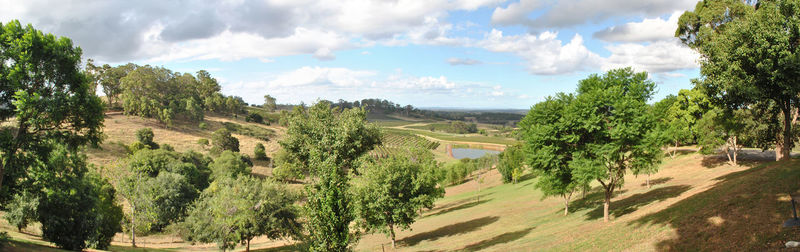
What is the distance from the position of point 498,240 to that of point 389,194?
8363 millimetres

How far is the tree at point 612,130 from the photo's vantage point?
22000 mm

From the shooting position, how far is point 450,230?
35.2 m

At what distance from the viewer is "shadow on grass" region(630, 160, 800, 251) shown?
13.1 meters

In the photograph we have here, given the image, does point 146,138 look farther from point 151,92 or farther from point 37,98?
point 37,98

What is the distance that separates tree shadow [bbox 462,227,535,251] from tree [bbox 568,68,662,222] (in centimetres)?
569

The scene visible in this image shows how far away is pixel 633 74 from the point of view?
2545cm

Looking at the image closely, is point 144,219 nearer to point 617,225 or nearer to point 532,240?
point 532,240

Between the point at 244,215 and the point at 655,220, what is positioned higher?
the point at 655,220

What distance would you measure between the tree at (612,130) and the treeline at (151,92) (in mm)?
94973

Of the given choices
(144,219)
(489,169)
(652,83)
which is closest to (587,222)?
(652,83)

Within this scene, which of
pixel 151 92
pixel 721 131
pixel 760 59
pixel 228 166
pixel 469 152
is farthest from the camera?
pixel 469 152

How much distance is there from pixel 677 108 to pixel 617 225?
1404 inches

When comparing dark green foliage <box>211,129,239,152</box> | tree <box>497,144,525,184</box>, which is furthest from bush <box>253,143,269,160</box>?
Result: tree <box>497,144,525,184</box>

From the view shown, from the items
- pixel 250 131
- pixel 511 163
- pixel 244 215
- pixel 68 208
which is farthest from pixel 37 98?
pixel 250 131
